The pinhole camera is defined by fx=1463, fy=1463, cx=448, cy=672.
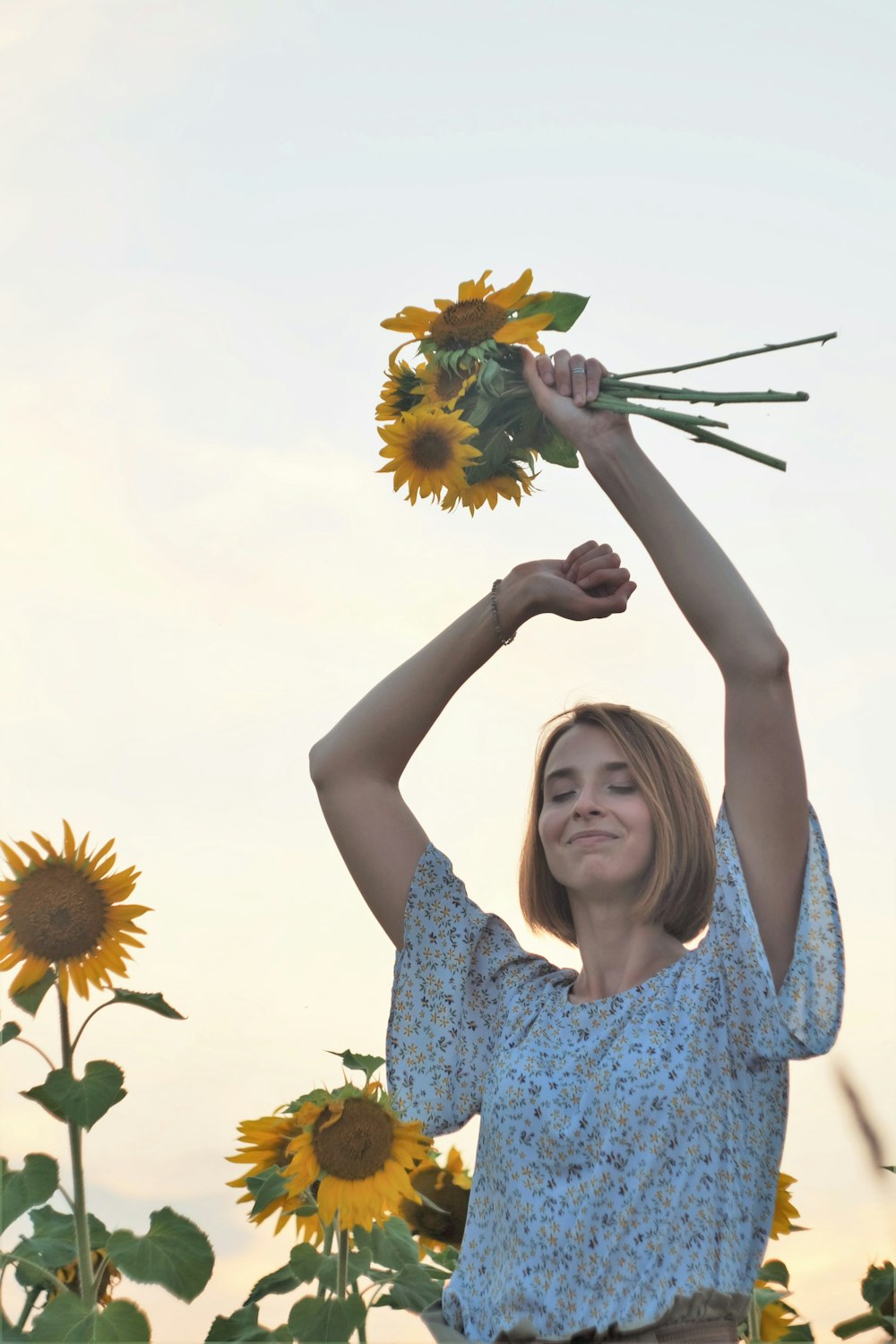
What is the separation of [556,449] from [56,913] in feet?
4.24

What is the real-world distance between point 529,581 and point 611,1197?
120 cm

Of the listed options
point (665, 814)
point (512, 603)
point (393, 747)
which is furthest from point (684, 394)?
point (393, 747)

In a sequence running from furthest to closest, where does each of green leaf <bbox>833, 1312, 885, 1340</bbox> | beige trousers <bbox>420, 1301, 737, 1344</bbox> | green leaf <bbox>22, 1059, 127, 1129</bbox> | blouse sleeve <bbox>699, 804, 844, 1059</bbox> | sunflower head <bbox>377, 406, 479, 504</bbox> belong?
1. green leaf <bbox>833, 1312, 885, 1340</bbox>
2. sunflower head <bbox>377, 406, 479, 504</bbox>
3. green leaf <bbox>22, 1059, 127, 1129</bbox>
4. blouse sleeve <bbox>699, 804, 844, 1059</bbox>
5. beige trousers <bbox>420, 1301, 737, 1344</bbox>

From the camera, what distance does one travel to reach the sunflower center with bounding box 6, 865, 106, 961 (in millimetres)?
2742

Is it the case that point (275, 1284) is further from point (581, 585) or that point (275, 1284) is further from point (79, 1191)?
point (581, 585)

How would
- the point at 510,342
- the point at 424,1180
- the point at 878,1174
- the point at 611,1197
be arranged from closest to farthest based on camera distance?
the point at 878,1174 → the point at 611,1197 → the point at 510,342 → the point at 424,1180

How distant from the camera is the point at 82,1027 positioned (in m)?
2.59

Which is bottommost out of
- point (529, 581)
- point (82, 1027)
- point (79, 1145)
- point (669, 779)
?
point (79, 1145)

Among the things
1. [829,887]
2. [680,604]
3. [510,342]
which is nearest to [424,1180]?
[829,887]

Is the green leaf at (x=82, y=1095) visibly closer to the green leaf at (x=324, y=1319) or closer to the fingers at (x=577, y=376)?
the green leaf at (x=324, y=1319)

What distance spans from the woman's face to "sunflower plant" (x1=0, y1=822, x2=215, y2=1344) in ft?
2.62

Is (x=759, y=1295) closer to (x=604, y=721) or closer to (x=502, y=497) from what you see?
(x=604, y=721)

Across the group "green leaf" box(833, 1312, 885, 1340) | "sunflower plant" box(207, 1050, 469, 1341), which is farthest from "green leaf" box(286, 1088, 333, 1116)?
"green leaf" box(833, 1312, 885, 1340)

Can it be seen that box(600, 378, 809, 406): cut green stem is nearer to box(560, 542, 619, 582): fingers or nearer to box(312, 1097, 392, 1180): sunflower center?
box(560, 542, 619, 582): fingers
